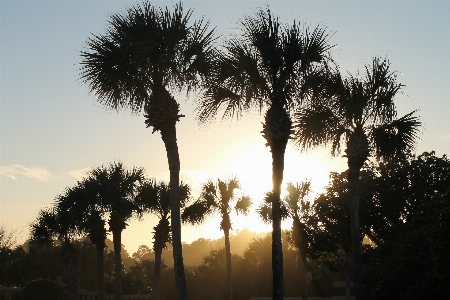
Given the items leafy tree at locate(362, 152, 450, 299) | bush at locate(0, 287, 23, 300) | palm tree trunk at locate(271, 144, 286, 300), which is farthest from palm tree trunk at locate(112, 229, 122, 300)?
palm tree trunk at locate(271, 144, 286, 300)

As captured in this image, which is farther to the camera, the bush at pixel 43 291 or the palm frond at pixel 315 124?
the bush at pixel 43 291

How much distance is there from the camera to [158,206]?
3681 cm

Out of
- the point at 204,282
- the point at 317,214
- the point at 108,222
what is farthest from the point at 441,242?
the point at 204,282

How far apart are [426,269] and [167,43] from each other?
1293 cm

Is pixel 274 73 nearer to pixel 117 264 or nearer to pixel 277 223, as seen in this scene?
pixel 277 223

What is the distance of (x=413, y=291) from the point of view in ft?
68.7

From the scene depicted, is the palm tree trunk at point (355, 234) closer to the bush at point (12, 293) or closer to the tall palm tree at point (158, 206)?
the tall palm tree at point (158, 206)

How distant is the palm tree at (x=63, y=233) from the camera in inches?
1329

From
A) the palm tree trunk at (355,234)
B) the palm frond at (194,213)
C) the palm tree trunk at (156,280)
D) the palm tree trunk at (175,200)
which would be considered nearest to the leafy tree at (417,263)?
the palm tree trunk at (355,234)

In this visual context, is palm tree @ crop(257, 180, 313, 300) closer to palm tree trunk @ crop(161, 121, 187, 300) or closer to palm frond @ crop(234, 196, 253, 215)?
palm frond @ crop(234, 196, 253, 215)

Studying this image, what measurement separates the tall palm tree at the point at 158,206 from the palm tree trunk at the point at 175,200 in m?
14.4

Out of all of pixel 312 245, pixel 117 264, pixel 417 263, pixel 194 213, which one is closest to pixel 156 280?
pixel 117 264

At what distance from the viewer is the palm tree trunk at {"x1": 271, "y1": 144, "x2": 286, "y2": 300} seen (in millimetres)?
20188

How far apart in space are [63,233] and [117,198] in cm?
381
